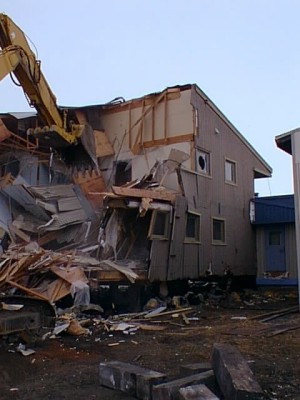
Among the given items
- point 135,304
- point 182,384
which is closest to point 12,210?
point 135,304

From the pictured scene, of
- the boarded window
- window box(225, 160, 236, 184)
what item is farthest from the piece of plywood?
window box(225, 160, 236, 184)

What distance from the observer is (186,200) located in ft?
52.7

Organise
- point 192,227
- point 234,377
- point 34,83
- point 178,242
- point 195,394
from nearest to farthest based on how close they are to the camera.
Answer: point 195,394, point 234,377, point 34,83, point 178,242, point 192,227

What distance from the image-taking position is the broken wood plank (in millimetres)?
13115

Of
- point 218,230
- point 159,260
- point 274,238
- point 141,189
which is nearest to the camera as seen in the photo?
point 141,189

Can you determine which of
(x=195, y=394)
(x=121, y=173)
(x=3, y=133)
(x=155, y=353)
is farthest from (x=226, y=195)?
(x=195, y=394)

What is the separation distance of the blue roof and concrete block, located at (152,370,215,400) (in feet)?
49.6

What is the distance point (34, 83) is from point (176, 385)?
12.0 metres

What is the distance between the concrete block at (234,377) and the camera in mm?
4652

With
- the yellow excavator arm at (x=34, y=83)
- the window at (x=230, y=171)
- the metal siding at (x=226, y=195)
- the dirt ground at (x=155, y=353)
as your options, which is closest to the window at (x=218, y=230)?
the metal siding at (x=226, y=195)

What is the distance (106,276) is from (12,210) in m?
5.14

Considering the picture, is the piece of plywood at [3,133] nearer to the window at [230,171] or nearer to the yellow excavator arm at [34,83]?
the yellow excavator arm at [34,83]

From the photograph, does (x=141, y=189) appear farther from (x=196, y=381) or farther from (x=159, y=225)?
(x=196, y=381)

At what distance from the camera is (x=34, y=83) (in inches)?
588
